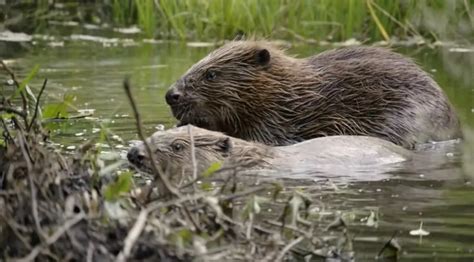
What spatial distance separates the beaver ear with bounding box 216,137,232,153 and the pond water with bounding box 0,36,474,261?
39 centimetres

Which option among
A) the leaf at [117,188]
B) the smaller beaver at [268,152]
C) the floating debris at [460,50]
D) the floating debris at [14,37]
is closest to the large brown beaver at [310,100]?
the smaller beaver at [268,152]

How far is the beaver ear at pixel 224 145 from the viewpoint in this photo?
219 inches

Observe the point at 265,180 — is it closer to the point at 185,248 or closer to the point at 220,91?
the point at 220,91

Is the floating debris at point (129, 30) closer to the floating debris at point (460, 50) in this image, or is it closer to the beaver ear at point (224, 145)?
the floating debris at point (460, 50)

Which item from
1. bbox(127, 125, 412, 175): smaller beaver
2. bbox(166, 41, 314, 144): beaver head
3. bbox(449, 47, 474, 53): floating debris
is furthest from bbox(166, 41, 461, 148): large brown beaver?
bbox(449, 47, 474, 53): floating debris

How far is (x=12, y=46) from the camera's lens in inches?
481

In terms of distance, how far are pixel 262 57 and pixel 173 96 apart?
602mm

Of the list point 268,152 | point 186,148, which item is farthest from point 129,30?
point 186,148

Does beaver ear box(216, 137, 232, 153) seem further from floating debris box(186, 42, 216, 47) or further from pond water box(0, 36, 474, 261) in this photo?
floating debris box(186, 42, 216, 47)

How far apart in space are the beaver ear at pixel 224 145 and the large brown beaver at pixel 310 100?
31.4 inches

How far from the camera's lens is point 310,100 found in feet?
21.4

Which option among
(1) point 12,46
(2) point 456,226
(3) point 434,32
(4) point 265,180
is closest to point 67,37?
(1) point 12,46

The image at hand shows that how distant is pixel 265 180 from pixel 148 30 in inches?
287

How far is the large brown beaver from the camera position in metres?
6.43
